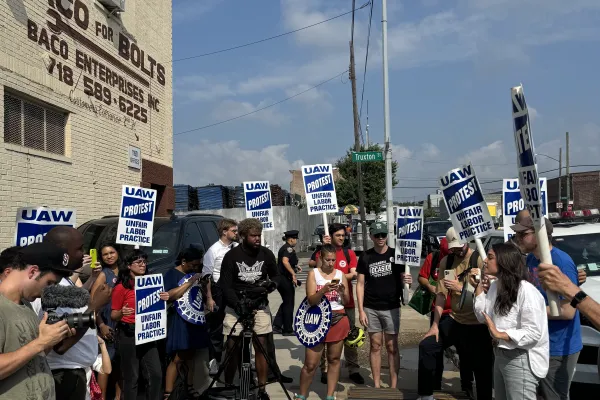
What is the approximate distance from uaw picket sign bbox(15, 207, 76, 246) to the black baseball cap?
2.56 metres

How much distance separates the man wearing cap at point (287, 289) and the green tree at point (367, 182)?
1338 inches

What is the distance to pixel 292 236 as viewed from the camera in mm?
10852

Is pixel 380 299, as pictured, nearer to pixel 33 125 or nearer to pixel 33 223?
pixel 33 223

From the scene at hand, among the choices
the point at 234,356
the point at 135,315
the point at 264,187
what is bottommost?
the point at 234,356

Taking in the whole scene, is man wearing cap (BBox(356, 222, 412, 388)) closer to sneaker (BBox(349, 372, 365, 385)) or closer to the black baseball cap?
sneaker (BBox(349, 372, 365, 385))

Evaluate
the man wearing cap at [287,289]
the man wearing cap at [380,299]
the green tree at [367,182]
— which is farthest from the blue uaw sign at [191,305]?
the green tree at [367,182]

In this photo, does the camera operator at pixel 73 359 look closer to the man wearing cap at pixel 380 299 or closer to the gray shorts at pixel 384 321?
the man wearing cap at pixel 380 299

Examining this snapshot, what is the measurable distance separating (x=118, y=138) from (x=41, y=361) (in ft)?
36.7

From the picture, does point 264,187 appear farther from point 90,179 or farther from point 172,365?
point 90,179

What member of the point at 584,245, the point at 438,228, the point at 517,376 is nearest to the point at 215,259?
the point at 517,376

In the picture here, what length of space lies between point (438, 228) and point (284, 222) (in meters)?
→ 7.45

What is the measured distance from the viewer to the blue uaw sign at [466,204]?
19.8 feet

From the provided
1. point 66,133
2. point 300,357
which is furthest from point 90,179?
point 300,357

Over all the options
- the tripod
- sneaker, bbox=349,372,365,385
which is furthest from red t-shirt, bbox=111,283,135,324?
sneaker, bbox=349,372,365,385
